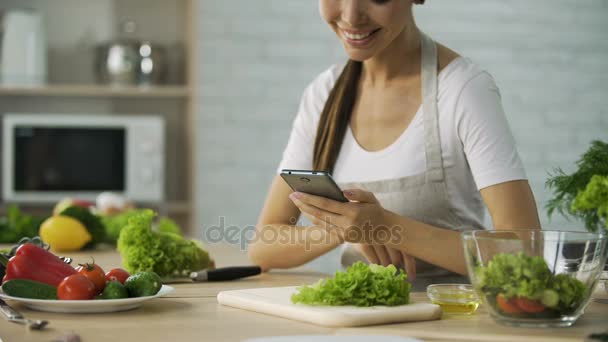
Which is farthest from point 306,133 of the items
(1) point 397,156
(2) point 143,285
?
(2) point 143,285

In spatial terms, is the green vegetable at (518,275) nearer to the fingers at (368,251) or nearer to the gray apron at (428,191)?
the fingers at (368,251)

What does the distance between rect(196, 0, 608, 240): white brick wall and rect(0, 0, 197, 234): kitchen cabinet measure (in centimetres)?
17

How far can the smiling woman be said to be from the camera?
1.73 meters

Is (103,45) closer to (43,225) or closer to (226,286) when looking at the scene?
(43,225)

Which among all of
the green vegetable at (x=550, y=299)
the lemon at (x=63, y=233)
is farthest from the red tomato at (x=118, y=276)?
the lemon at (x=63, y=233)

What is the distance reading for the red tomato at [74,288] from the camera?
4.36ft

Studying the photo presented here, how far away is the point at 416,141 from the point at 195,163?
8.47 feet

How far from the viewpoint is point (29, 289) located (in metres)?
1.35

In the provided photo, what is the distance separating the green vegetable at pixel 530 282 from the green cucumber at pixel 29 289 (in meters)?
0.67

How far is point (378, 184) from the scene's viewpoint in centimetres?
199

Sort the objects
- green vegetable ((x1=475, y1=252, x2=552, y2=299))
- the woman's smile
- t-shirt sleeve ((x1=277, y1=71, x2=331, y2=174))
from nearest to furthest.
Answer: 1. green vegetable ((x1=475, y1=252, x2=552, y2=299))
2. the woman's smile
3. t-shirt sleeve ((x1=277, y1=71, x2=331, y2=174))

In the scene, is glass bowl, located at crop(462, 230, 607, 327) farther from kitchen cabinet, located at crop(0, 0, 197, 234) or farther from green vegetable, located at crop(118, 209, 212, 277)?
kitchen cabinet, located at crop(0, 0, 197, 234)

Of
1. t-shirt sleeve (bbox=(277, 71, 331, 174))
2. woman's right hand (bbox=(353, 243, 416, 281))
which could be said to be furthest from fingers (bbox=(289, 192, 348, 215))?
t-shirt sleeve (bbox=(277, 71, 331, 174))

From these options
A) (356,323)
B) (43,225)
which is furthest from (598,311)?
(43,225)
